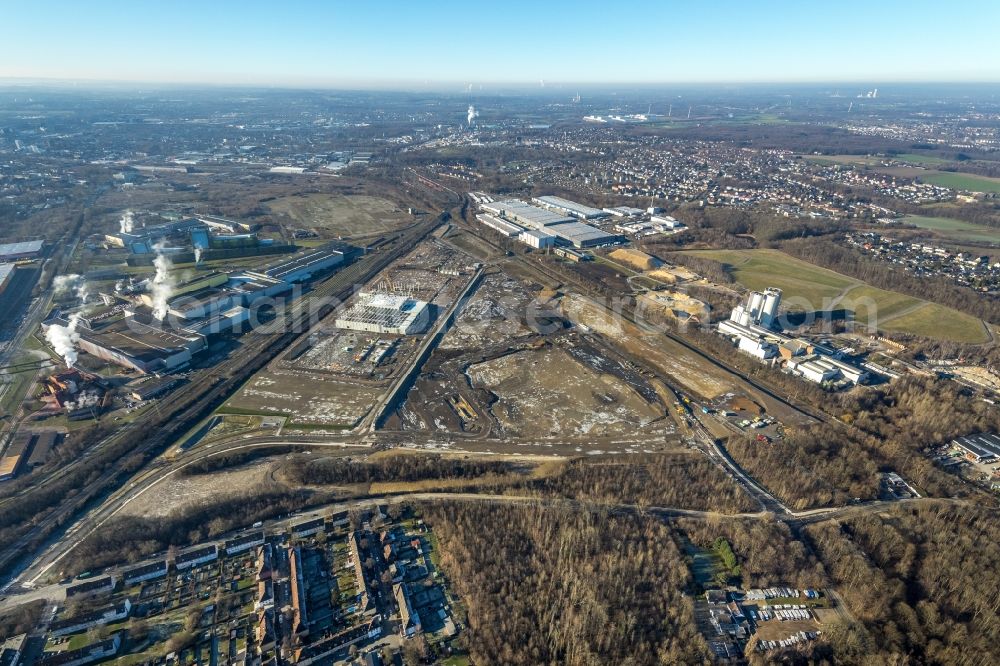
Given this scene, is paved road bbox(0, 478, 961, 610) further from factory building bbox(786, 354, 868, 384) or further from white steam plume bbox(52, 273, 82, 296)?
white steam plume bbox(52, 273, 82, 296)

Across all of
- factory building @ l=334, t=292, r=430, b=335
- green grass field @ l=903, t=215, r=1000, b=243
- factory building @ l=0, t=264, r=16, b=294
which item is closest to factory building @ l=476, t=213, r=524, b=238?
factory building @ l=334, t=292, r=430, b=335

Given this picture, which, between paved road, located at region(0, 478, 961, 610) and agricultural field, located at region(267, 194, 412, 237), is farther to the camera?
agricultural field, located at region(267, 194, 412, 237)

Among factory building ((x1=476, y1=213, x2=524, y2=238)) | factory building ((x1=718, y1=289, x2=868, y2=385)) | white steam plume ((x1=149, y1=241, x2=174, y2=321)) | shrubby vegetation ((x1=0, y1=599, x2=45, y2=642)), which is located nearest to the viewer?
shrubby vegetation ((x1=0, y1=599, x2=45, y2=642))

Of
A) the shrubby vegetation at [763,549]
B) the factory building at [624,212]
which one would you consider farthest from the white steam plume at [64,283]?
the factory building at [624,212]


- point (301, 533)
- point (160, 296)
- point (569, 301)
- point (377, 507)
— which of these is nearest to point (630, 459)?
point (377, 507)

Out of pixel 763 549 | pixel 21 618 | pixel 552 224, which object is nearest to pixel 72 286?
pixel 21 618

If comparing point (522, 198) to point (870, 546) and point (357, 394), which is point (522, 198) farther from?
point (870, 546)

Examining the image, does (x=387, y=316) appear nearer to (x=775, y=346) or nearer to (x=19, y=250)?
(x=775, y=346)
